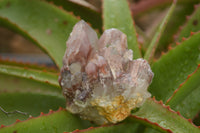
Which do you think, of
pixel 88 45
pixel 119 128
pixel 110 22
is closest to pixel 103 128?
pixel 119 128

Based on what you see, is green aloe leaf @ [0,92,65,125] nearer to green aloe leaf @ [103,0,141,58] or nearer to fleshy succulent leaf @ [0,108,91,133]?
fleshy succulent leaf @ [0,108,91,133]

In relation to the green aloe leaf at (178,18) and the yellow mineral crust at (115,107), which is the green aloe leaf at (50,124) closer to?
the yellow mineral crust at (115,107)

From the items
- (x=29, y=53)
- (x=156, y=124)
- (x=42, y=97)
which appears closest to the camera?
(x=156, y=124)

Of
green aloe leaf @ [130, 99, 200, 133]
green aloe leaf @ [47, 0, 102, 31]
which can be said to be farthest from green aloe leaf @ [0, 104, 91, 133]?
green aloe leaf @ [47, 0, 102, 31]

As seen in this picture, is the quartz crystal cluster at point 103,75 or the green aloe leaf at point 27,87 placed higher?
the quartz crystal cluster at point 103,75

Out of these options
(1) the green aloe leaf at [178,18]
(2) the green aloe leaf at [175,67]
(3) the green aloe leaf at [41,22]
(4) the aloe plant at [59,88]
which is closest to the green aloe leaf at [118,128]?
(4) the aloe plant at [59,88]

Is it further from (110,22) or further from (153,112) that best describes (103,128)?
(110,22)
